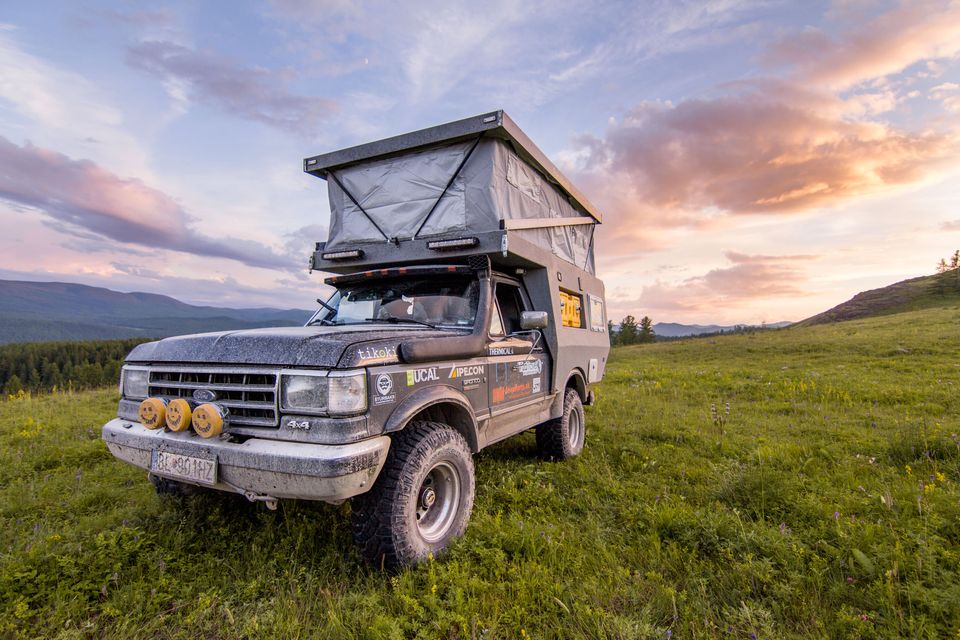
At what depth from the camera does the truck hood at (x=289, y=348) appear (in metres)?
2.67

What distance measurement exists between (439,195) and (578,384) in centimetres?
314

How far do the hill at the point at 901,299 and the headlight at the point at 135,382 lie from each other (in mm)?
57029

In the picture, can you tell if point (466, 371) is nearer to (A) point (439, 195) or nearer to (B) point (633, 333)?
(A) point (439, 195)

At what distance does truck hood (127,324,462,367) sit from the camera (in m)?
2.67

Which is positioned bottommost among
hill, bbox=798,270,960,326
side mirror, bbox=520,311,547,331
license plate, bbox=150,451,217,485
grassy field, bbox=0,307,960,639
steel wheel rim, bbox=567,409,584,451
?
grassy field, bbox=0,307,960,639

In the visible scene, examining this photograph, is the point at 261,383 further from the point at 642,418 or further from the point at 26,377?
the point at 26,377

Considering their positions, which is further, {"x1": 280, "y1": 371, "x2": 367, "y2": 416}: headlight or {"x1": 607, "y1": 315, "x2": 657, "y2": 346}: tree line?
{"x1": 607, "y1": 315, "x2": 657, "y2": 346}: tree line

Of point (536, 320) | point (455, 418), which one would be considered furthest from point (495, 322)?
point (455, 418)

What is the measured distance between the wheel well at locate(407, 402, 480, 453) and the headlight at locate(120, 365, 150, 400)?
206 cm

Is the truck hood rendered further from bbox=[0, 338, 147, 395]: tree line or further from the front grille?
bbox=[0, 338, 147, 395]: tree line

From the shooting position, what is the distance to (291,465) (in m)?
2.51

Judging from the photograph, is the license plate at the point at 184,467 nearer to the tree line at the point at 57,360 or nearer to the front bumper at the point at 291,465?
the front bumper at the point at 291,465

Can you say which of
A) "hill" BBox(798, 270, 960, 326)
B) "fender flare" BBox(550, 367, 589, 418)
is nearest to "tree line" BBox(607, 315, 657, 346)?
"hill" BBox(798, 270, 960, 326)

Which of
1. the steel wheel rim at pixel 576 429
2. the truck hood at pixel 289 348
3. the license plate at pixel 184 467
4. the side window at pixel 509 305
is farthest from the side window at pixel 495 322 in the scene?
the license plate at pixel 184 467
